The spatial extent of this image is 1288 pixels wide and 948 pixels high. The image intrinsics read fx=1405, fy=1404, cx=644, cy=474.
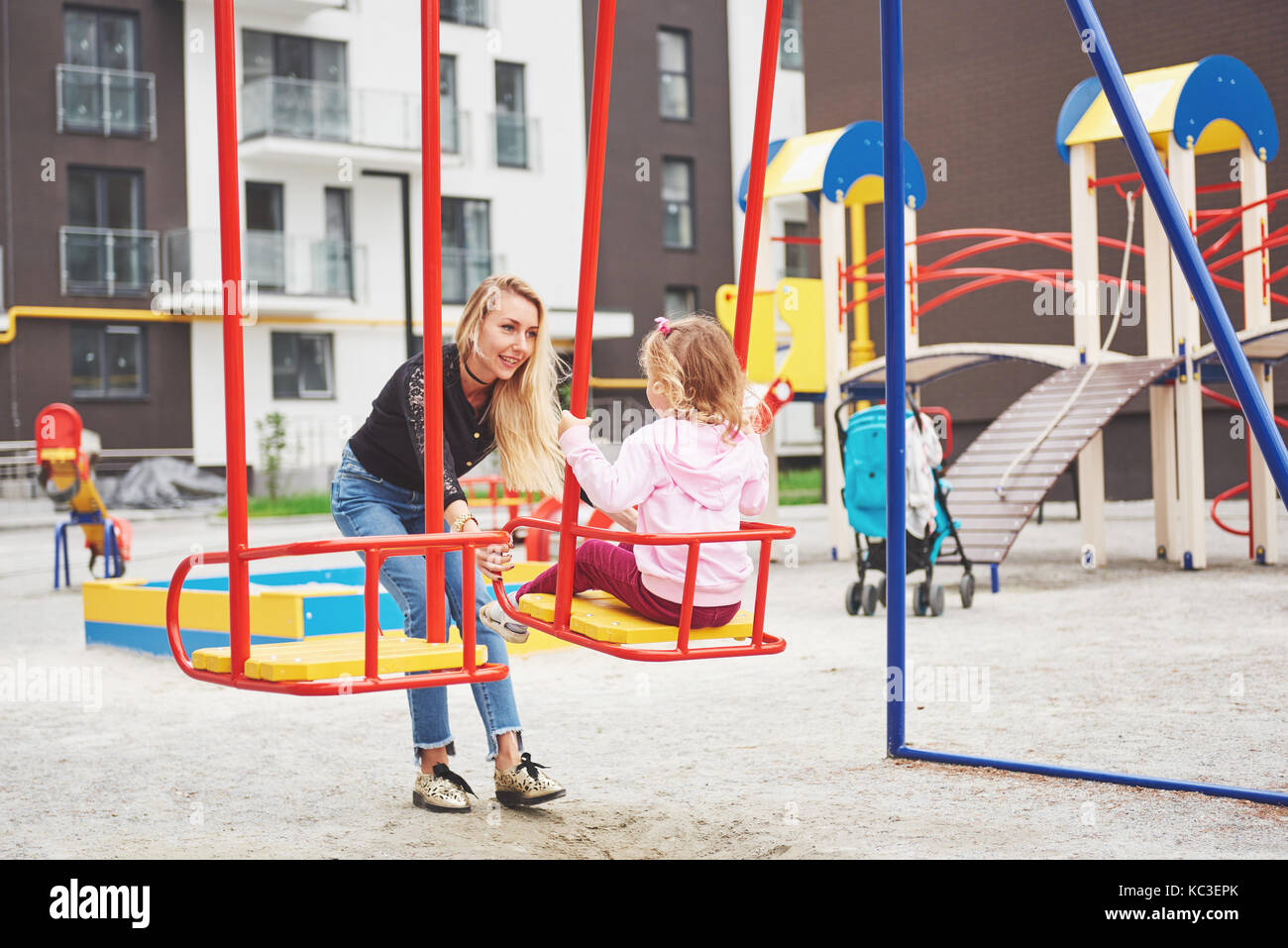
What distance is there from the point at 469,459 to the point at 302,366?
25129mm

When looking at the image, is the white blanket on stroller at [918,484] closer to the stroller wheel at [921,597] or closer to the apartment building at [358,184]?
the stroller wheel at [921,597]

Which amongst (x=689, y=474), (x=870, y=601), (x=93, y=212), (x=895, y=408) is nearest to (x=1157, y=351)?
(x=870, y=601)

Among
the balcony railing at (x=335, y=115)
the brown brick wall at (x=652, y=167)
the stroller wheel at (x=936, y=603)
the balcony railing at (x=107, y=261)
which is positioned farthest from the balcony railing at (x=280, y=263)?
the stroller wheel at (x=936, y=603)

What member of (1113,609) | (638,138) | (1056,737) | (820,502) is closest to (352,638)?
(1056,737)

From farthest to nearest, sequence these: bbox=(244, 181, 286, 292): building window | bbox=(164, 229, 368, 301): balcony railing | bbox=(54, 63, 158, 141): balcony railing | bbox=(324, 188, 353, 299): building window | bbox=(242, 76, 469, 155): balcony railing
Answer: bbox=(324, 188, 353, 299): building window, bbox=(242, 76, 469, 155): balcony railing, bbox=(244, 181, 286, 292): building window, bbox=(164, 229, 368, 301): balcony railing, bbox=(54, 63, 158, 141): balcony railing

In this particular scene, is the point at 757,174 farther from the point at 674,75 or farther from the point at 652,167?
the point at 674,75

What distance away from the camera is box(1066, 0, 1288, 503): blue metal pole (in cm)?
417

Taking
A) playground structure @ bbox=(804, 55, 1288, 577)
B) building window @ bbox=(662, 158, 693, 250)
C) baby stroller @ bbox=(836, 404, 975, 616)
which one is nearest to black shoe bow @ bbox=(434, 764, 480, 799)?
baby stroller @ bbox=(836, 404, 975, 616)

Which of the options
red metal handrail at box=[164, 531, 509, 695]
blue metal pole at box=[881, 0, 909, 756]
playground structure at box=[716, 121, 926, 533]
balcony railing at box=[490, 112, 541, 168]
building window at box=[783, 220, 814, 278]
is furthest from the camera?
building window at box=[783, 220, 814, 278]

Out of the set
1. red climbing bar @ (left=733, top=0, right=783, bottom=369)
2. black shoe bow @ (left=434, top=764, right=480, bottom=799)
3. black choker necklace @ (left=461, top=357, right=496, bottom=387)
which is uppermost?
red climbing bar @ (left=733, top=0, right=783, bottom=369)

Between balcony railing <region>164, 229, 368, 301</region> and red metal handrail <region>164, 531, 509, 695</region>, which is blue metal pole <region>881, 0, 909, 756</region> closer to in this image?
red metal handrail <region>164, 531, 509, 695</region>

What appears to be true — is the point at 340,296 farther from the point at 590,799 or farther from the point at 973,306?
the point at 590,799

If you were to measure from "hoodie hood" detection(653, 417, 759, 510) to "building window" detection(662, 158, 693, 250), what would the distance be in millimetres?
28979

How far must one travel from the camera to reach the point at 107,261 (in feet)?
85.5
